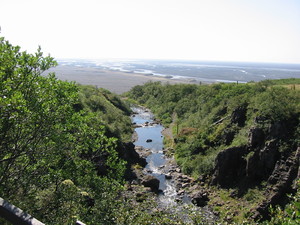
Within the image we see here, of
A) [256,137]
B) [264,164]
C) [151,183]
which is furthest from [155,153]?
[264,164]

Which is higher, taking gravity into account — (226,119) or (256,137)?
(226,119)

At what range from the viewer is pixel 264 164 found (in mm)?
31891

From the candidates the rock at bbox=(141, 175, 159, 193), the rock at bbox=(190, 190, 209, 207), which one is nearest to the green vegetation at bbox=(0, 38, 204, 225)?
the rock at bbox=(190, 190, 209, 207)

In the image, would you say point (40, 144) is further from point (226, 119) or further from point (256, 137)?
point (226, 119)

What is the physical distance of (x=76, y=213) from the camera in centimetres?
1220

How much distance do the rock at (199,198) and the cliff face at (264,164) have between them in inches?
125

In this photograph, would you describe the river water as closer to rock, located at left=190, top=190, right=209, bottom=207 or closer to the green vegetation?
rock, located at left=190, top=190, right=209, bottom=207

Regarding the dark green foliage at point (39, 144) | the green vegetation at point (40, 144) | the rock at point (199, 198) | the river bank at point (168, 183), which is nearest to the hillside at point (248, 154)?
the rock at point (199, 198)

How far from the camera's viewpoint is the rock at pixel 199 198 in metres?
30.9

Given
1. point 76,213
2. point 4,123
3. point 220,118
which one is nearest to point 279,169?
point 220,118

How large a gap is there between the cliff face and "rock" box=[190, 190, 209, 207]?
10.4ft

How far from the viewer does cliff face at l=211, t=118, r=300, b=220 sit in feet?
91.6

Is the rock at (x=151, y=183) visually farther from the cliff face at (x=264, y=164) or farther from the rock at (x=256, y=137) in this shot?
the rock at (x=256, y=137)

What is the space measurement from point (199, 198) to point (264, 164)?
917 cm
